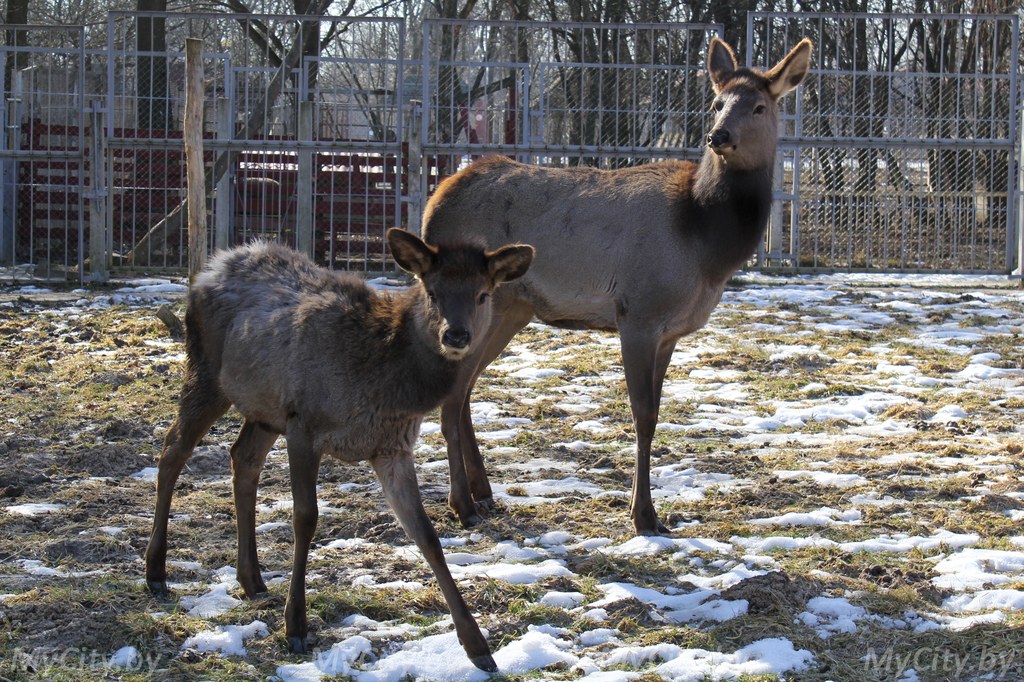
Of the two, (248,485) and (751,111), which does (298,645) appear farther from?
(751,111)

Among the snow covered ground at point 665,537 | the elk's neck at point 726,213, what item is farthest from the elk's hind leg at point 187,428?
the elk's neck at point 726,213

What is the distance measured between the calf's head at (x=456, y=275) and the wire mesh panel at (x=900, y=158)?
1147cm

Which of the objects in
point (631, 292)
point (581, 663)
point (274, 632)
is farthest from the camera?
point (631, 292)

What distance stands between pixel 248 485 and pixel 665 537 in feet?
7.15

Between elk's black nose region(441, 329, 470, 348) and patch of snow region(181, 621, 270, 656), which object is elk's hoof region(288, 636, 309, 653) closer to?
patch of snow region(181, 621, 270, 656)

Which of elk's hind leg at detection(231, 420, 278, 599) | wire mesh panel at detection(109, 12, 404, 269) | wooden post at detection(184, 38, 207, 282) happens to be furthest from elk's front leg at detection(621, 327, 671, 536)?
wire mesh panel at detection(109, 12, 404, 269)

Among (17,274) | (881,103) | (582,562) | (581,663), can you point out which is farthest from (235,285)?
(881,103)

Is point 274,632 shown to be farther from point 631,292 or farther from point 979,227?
point 979,227

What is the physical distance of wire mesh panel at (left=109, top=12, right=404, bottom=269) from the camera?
16.5m

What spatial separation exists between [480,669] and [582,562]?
1336mm

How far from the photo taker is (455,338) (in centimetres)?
496

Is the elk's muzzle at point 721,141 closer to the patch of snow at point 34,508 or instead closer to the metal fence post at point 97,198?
the patch of snow at point 34,508

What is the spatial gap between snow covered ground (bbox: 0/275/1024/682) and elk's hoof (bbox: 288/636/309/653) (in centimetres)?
8

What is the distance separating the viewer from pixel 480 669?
15.3 feet
